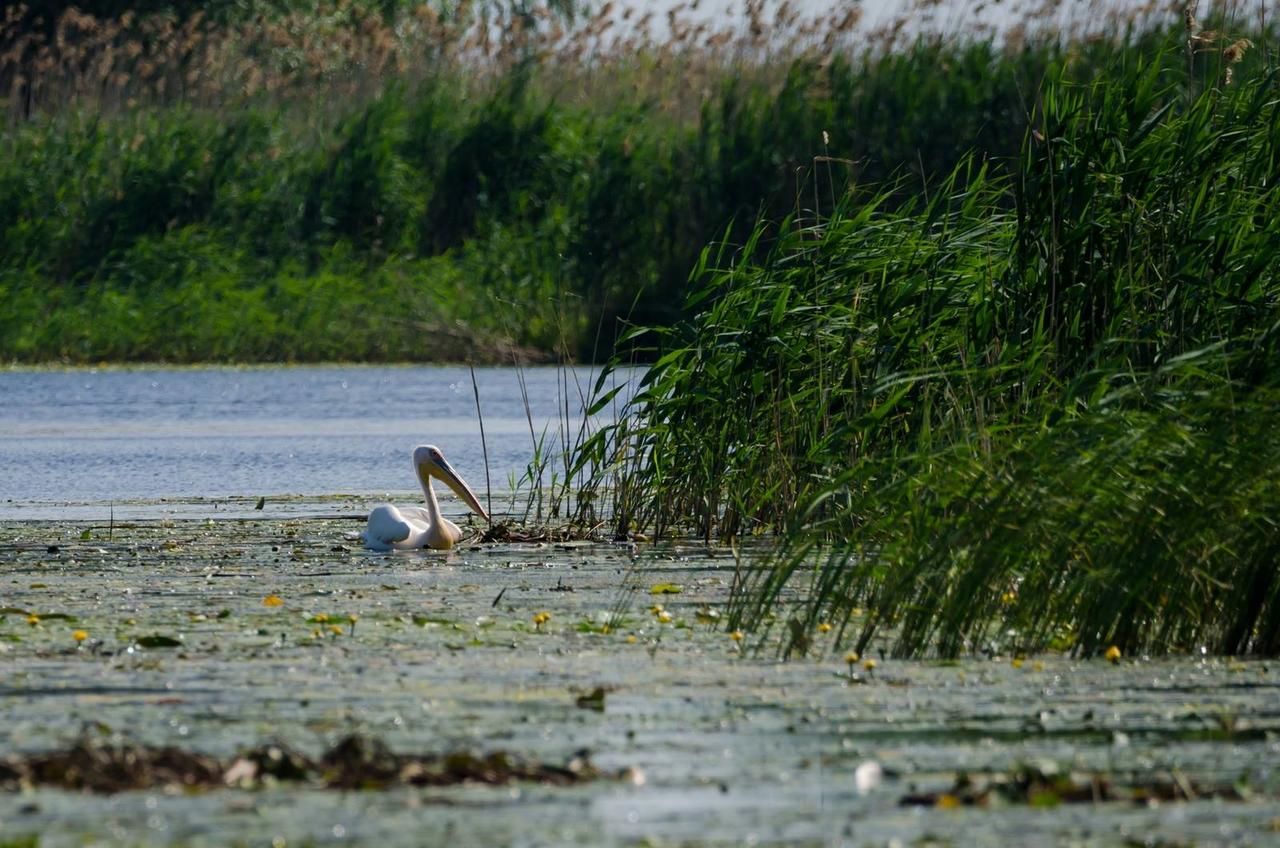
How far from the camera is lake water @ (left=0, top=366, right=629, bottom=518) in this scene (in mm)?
12297

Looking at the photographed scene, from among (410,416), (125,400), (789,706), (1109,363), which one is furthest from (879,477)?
(125,400)

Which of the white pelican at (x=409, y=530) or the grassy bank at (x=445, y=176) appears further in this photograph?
the grassy bank at (x=445, y=176)

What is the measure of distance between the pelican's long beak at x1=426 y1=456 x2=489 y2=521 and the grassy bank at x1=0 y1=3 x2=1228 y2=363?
27.7 ft

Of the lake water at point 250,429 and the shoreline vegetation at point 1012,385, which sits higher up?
the shoreline vegetation at point 1012,385

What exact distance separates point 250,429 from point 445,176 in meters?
6.60

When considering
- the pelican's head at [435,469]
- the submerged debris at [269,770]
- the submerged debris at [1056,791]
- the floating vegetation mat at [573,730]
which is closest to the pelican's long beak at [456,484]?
the pelican's head at [435,469]

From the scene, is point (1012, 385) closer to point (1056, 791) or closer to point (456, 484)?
point (1056, 791)

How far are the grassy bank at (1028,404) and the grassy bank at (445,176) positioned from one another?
Answer: 9609 millimetres

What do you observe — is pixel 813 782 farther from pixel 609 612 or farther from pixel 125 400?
pixel 125 400

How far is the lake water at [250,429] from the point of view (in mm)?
12297

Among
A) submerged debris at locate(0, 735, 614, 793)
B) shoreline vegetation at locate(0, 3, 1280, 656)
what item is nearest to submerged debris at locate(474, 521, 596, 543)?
shoreline vegetation at locate(0, 3, 1280, 656)

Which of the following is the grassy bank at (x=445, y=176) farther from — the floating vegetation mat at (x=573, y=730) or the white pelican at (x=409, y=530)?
the floating vegetation mat at (x=573, y=730)

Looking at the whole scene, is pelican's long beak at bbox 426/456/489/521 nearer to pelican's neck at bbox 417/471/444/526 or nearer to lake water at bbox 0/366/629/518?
pelican's neck at bbox 417/471/444/526

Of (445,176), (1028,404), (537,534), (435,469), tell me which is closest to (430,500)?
(537,534)
